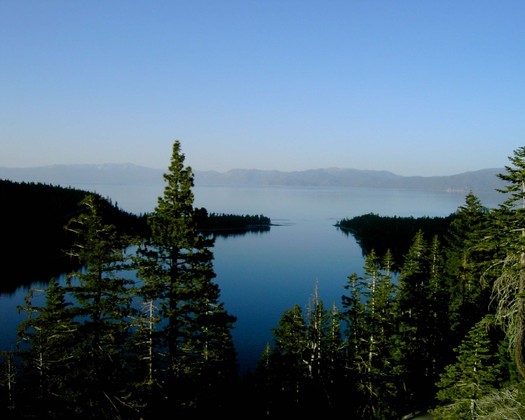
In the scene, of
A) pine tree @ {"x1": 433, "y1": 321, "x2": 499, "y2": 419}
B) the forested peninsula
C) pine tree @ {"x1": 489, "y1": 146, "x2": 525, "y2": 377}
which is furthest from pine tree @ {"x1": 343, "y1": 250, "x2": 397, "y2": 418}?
the forested peninsula

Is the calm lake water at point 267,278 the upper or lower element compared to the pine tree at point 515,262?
lower

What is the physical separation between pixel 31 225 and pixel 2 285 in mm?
75630

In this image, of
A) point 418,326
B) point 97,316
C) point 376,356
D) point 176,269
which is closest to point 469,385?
point 376,356

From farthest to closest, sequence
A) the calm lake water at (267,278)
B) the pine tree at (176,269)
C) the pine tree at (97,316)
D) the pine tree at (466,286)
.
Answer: the calm lake water at (267,278) → the pine tree at (466,286) → the pine tree at (176,269) → the pine tree at (97,316)

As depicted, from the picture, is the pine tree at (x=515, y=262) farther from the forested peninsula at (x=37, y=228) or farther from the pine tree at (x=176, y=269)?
the forested peninsula at (x=37, y=228)

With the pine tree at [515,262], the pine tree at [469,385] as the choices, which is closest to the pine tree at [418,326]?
the pine tree at [469,385]

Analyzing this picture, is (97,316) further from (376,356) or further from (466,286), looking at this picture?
(466,286)

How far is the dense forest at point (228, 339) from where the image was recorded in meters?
16.9

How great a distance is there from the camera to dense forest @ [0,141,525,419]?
16891 millimetres

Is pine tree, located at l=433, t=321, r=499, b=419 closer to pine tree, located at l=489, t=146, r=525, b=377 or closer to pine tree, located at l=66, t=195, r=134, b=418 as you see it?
pine tree, located at l=489, t=146, r=525, b=377

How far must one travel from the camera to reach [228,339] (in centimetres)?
3181

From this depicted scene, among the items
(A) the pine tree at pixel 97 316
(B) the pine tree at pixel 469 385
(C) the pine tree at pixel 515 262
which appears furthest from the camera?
(A) the pine tree at pixel 97 316

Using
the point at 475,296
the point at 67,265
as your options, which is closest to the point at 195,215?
the point at 475,296

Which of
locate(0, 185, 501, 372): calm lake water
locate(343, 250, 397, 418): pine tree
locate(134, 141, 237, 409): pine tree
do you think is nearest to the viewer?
locate(134, 141, 237, 409): pine tree
